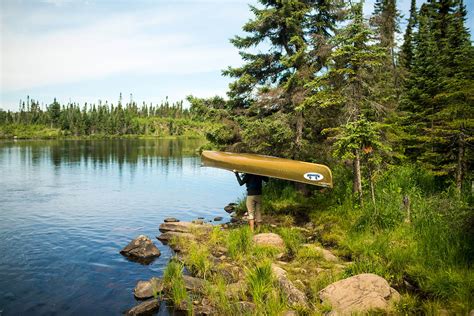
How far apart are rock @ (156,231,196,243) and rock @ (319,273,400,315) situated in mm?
6380

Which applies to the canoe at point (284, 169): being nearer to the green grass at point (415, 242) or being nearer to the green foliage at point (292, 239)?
the green grass at point (415, 242)

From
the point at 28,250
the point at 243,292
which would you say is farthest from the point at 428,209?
the point at 28,250

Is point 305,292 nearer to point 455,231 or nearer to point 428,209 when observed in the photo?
point 455,231

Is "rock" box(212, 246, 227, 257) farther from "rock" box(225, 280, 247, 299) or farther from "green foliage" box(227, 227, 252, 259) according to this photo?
"rock" box(225, 280, 247, 299)

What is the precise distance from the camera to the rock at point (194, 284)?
7947 millimetres

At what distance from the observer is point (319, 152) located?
13914 mm

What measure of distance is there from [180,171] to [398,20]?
90.5 ft

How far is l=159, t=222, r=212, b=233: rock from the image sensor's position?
13149mm

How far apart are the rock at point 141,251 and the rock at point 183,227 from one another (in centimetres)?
187

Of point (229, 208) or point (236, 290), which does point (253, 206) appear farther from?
point (229, 208)

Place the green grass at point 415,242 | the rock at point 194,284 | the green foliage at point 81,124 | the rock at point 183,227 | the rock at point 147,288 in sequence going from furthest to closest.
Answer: the green foliage at point 81,124 < the rock at point 183,227 < the rock at point 147,288 < the rock at point 194,284 < the green grass at point 415,242

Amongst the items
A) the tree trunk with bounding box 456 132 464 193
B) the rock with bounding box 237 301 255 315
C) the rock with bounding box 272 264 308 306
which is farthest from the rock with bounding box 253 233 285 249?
the tree trunk with bounding box 456 132 464 193

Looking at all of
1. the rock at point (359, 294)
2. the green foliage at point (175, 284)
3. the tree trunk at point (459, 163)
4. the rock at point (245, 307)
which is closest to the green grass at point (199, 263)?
the green foliage at point (175, 284)

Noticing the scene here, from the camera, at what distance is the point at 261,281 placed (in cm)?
705
